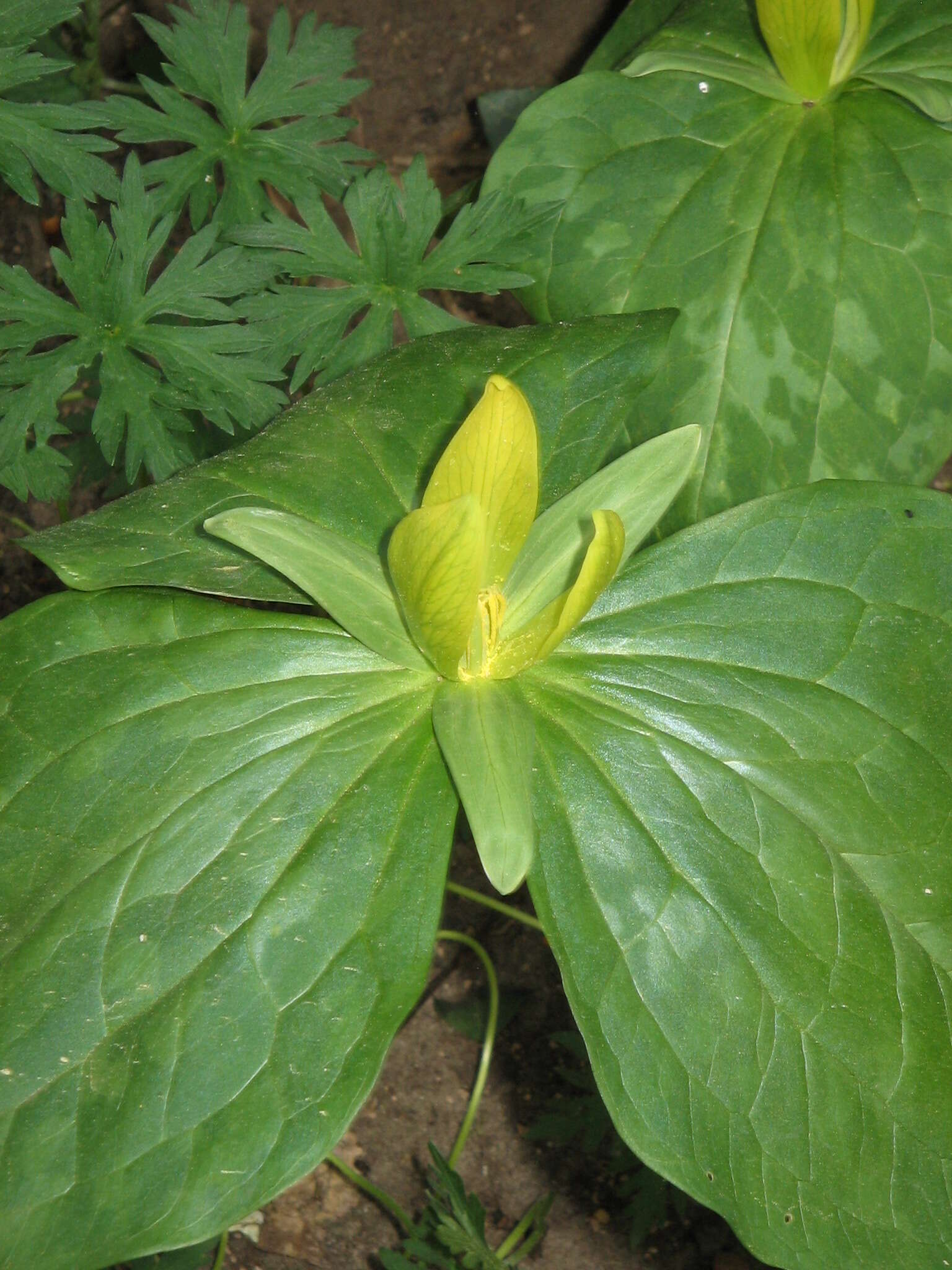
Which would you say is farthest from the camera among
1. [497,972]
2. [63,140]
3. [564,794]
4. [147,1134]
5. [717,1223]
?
[497,972]

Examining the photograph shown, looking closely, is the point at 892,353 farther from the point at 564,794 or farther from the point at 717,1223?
A: the point at 717,1223

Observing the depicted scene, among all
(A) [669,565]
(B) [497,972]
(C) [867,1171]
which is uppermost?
(A) [669,565]

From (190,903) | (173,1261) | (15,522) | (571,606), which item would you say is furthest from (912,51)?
(173,1261)

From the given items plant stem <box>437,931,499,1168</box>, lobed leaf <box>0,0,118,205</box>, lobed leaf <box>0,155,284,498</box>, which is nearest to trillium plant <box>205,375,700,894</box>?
lobed leaf <box>0,155,284,498</box>

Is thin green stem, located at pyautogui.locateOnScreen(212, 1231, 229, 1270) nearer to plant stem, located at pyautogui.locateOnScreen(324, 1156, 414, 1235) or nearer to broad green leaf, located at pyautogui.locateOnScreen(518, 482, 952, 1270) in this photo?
plant stem, located at pyautogui.locateOnScreen(324, 1156, 414, 1235)

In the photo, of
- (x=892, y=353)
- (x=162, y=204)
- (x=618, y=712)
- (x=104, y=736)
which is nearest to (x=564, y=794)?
(x=618, y=712)
